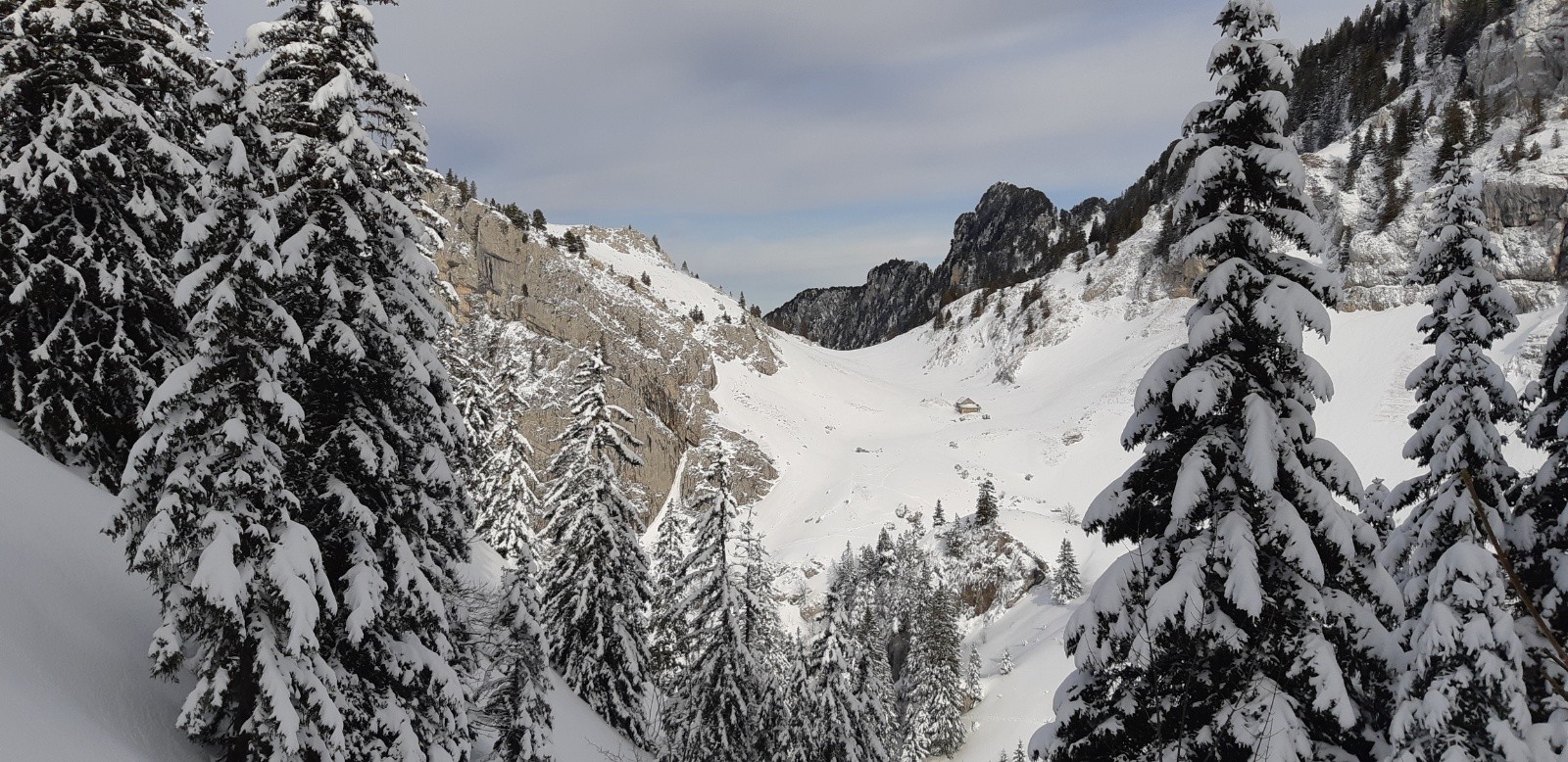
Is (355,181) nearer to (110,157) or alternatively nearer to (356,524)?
(356,524)

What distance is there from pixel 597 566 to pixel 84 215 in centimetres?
1368

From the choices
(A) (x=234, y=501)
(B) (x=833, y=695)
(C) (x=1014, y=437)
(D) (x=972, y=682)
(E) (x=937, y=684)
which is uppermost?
(A) (x=234, y=501)

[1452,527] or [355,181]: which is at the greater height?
[355,181]

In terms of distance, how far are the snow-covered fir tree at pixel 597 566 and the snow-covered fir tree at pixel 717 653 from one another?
206 centimetres

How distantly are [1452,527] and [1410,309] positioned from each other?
8388cm

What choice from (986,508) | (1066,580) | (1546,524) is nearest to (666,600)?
(1546,524)

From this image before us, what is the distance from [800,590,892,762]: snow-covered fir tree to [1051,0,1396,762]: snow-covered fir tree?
15153 millimetres

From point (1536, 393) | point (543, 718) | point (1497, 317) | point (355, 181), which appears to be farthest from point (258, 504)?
point (1536, 393)

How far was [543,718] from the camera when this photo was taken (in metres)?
14.5

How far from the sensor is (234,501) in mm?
8375

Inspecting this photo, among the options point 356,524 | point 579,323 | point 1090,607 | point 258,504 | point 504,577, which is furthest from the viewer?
point 579,323

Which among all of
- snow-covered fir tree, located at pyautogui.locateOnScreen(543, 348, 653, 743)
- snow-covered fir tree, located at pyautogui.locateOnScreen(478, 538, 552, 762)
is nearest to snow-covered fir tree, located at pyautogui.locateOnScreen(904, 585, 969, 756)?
snow-covered fir tree, located at pyautogui.locateOnScreen(543, 348, 653, 743)

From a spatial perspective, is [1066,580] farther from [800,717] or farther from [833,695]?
[800,717]

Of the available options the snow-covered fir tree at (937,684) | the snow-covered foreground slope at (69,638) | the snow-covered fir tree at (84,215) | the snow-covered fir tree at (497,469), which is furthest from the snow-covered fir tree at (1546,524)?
the snow-covered fir tree at (937,684)
